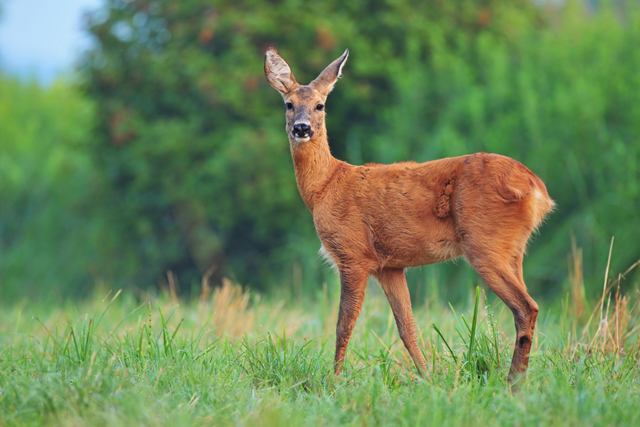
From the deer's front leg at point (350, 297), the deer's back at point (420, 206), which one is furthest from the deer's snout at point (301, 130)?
the deer's front leg at point (350, 297)

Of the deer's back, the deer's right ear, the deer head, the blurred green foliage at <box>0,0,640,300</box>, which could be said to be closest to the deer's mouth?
the deer head

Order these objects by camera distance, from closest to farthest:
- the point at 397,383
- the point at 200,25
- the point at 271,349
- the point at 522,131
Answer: the point at 397,383 < the point at 271,349 < the point at 522,131 < the point at 200,25

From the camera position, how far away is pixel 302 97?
5055mm

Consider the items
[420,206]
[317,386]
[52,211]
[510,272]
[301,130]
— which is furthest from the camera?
[52,211]

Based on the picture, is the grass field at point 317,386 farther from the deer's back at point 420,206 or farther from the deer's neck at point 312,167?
the deer's neck at point 312,167

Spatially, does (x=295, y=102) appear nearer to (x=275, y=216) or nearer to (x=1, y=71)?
(x=275, y=216)

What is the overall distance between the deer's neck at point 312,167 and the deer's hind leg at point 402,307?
2.41 feet

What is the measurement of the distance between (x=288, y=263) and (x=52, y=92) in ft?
37.3

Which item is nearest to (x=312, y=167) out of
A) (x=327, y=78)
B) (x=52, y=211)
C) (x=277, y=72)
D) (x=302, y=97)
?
(x=302, y=97)

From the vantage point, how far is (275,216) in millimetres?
11844

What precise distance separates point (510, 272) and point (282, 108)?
26.2 ft

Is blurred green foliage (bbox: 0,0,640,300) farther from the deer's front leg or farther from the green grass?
the green grass

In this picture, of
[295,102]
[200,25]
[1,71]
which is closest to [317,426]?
[295,102]

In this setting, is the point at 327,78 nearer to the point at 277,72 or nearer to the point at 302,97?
the point at 302,97
